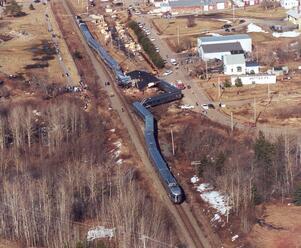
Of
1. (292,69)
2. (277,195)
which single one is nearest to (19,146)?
(277,195)

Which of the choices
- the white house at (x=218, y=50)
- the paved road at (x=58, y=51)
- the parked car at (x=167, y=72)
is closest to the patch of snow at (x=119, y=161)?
the paved road at (x=58, y=51)

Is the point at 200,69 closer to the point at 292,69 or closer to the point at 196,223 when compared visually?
the point at 292,69

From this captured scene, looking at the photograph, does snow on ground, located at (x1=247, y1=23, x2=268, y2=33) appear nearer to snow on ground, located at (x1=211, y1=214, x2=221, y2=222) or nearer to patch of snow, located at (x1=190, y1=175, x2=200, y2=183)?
patch of snow, located at (x1=190, y1=175, x2=200, y2=183)

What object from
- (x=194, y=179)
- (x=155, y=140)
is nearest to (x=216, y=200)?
(x=194, y=179)

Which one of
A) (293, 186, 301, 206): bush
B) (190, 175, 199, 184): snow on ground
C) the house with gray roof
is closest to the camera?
(293, 186, 301, 206): bush

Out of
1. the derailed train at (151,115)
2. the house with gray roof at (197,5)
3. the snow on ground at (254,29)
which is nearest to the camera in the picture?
the derailed train at (151,115)

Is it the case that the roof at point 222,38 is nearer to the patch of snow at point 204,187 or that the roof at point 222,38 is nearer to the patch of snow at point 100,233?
the patch of snow at point 204,187

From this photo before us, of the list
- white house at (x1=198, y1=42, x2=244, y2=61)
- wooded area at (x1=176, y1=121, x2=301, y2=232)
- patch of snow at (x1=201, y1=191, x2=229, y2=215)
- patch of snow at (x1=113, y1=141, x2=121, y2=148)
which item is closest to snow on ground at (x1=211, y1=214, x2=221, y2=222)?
patch of snow at (x1=201, y1=191, x2=229, y2=215)
